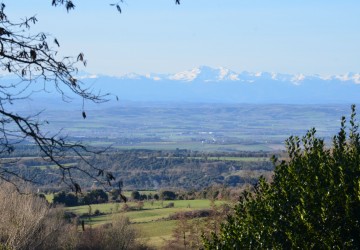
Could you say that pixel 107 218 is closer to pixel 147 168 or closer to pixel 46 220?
pixel 46 220

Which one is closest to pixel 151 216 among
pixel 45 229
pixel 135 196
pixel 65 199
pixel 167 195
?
pixel 65 199

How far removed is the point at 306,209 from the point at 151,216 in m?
38.7

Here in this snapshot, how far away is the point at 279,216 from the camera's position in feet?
30.1

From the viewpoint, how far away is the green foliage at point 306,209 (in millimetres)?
8398

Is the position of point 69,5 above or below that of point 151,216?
above

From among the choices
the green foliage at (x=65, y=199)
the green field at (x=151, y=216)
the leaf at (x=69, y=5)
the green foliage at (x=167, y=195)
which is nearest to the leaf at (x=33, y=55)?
the leaf at (x=69, y=5)

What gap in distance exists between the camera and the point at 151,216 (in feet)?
154

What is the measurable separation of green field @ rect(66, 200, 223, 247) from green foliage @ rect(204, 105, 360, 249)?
28156 mm

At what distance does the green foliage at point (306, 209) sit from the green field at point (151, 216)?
2816 centimetres

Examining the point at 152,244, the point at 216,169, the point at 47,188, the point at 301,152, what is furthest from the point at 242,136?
the point at 301,152

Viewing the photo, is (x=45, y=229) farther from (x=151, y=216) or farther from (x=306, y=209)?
(x=306, y=209)

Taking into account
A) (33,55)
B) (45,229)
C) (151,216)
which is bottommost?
(151,216)

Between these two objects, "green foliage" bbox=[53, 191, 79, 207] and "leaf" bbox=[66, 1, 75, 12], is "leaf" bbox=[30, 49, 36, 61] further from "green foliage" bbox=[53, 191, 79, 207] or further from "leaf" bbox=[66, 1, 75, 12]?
"green foliage" bbox=[53, 191, 79, 207]

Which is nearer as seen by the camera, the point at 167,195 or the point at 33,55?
the point at 33,55
